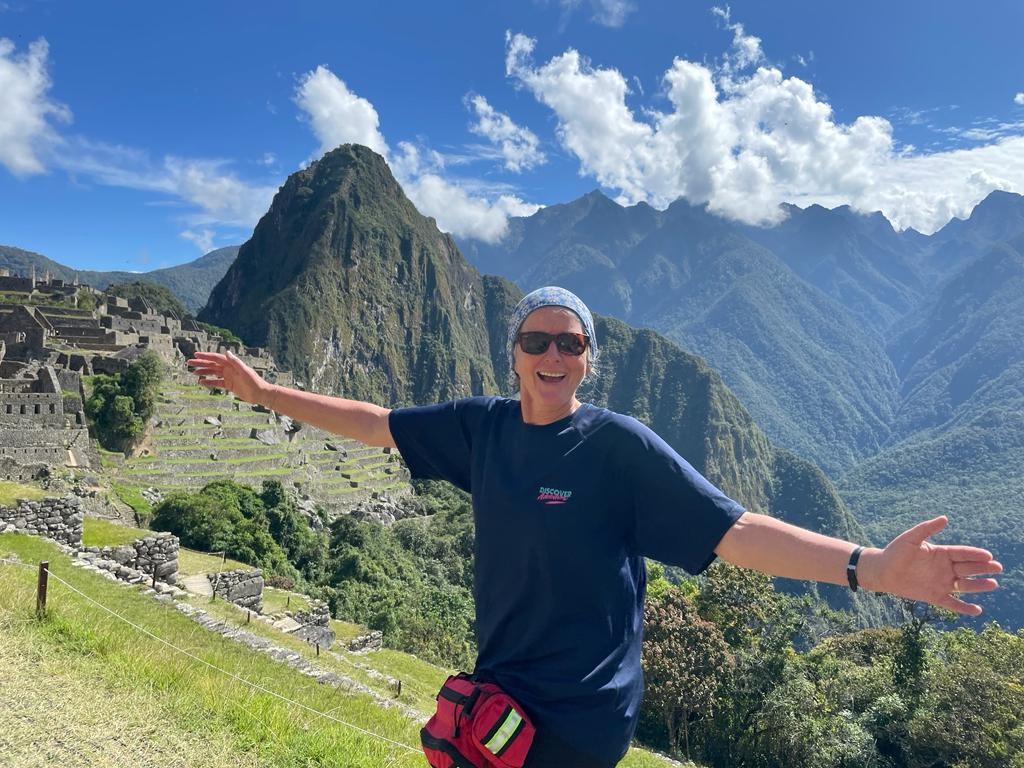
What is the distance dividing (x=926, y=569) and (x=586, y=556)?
1140 millimetres

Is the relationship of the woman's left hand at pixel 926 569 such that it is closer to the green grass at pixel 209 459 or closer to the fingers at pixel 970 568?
the fingers at pixel 970 568

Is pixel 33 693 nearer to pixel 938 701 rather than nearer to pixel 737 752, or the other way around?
pixel 737 752

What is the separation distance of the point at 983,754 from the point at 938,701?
2060mm

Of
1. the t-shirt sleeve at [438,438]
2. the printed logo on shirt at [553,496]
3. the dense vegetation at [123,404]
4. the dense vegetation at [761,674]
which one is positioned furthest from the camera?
the dense vegetation at [123,404]

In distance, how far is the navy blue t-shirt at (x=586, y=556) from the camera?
2.32 m

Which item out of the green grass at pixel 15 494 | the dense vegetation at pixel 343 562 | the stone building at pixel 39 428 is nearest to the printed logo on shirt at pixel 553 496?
the green grass at pixel 15 494

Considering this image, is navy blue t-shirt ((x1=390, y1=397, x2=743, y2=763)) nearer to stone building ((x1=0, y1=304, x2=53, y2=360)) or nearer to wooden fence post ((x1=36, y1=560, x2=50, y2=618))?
wooden fence post ((x1=36, y1=560, x2=50, y2=618))

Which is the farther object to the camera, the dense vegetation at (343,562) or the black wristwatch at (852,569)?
the dense vegetation at (343,562)

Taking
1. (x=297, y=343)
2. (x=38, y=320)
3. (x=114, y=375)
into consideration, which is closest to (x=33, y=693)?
(x=114, y=375)

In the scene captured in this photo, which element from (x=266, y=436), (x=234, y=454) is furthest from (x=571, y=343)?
(x=266, y=436)

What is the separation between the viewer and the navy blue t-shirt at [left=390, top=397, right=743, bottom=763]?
7.60 ft

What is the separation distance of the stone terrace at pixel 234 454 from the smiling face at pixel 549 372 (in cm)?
Answer: 3308

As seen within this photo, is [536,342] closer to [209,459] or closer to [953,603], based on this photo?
[953,603]

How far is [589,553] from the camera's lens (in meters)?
2.35
